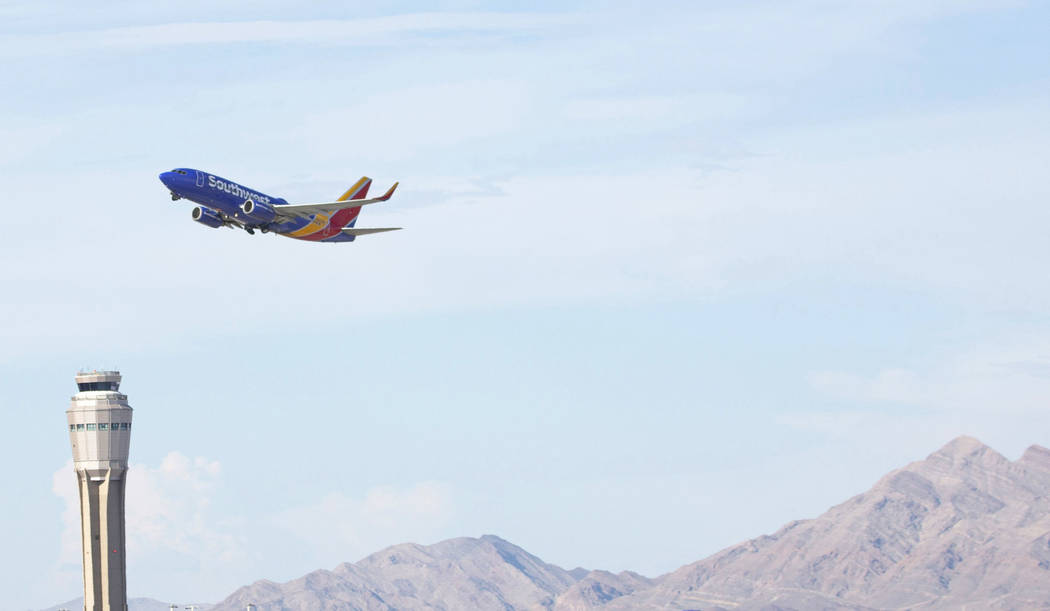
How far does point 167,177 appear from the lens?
655 ft

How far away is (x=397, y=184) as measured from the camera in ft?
656

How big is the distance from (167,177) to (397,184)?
28.7 metres
